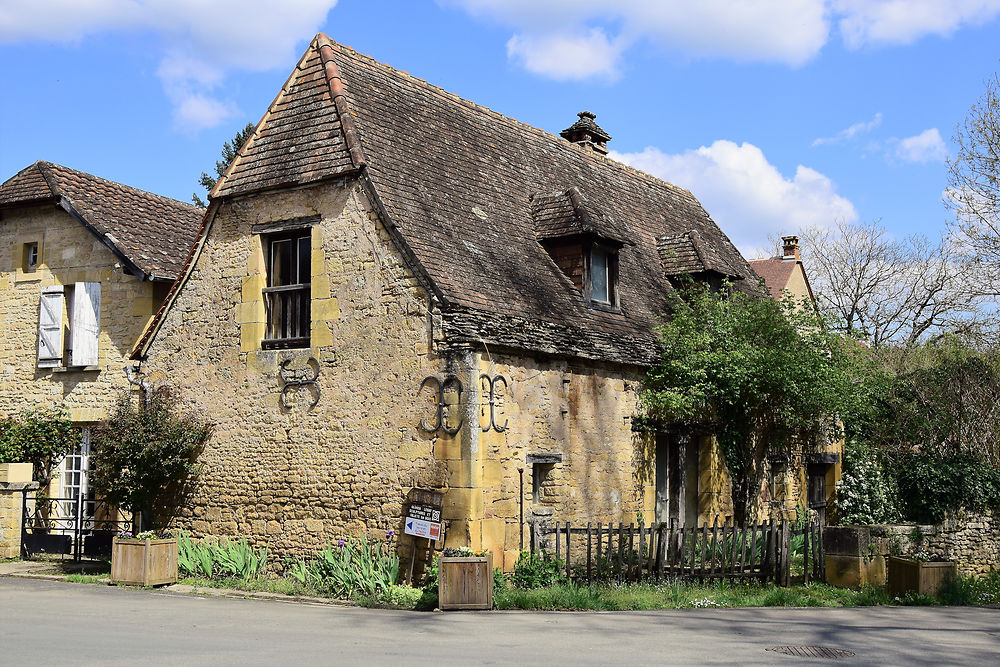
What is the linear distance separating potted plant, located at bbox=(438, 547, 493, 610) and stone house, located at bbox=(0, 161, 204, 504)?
27.7 ft

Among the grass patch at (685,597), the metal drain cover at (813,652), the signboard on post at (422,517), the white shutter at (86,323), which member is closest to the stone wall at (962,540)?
the grass patch at (685,597)

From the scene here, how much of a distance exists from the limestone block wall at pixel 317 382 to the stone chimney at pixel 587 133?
11.0 m

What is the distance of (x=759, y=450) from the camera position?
17141mm

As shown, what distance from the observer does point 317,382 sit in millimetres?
13945

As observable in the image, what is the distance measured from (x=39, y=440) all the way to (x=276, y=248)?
6.16 metres

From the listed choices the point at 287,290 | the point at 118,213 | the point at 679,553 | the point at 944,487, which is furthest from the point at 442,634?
the point at 118,213

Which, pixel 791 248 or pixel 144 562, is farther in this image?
pixel 791 248

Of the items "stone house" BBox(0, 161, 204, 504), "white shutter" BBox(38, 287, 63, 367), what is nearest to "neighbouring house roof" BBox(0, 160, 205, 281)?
"stone house" BBox(0, 161, 204, 504)

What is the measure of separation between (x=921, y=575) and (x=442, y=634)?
685 centimetres

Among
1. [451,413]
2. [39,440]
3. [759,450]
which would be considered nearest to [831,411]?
[759,450]

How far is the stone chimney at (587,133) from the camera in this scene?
23844 mm

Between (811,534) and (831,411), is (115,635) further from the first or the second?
(831,411)

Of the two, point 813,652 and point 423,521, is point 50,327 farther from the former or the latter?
point 813,652

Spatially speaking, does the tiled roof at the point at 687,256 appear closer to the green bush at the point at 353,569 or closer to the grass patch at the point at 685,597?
the grass patch at the point at 685,597
